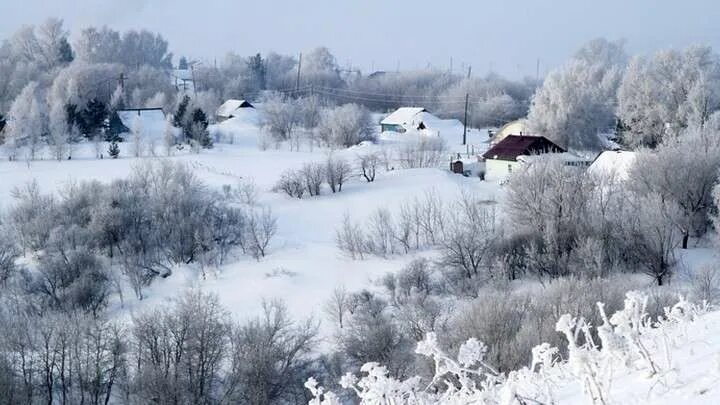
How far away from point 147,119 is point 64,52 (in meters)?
22.5

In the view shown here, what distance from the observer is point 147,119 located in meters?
38.1

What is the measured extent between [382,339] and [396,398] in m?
9.86

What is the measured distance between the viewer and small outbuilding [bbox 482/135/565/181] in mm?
23766

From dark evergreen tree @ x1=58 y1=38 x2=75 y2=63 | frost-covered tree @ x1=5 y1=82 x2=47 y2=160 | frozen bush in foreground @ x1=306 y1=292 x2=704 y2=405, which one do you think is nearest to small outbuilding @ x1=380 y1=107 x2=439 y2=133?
frost-covered tree @ x1=5 y1=82 x2=47 y2=160

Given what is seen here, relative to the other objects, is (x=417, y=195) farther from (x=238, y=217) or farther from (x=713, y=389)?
(x=713, y=389)

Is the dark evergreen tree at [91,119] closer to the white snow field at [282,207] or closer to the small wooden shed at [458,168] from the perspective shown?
the white snow field at [282,207]

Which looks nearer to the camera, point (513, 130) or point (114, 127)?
point (513, 130)

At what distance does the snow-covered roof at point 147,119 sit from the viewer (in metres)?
35.9

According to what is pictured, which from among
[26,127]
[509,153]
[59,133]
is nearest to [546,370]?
[509,153]

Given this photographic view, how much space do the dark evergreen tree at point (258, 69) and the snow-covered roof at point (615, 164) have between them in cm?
4677

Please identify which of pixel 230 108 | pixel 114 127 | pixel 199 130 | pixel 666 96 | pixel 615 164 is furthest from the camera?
pixel 230 108

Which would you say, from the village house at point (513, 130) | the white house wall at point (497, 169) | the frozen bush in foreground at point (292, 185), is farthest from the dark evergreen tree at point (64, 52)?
the white house wall at point (497, 169)

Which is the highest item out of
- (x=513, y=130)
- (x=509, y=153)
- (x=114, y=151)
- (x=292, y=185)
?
(x=513, y=130)

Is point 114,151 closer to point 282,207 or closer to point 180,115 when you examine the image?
point 180,115
